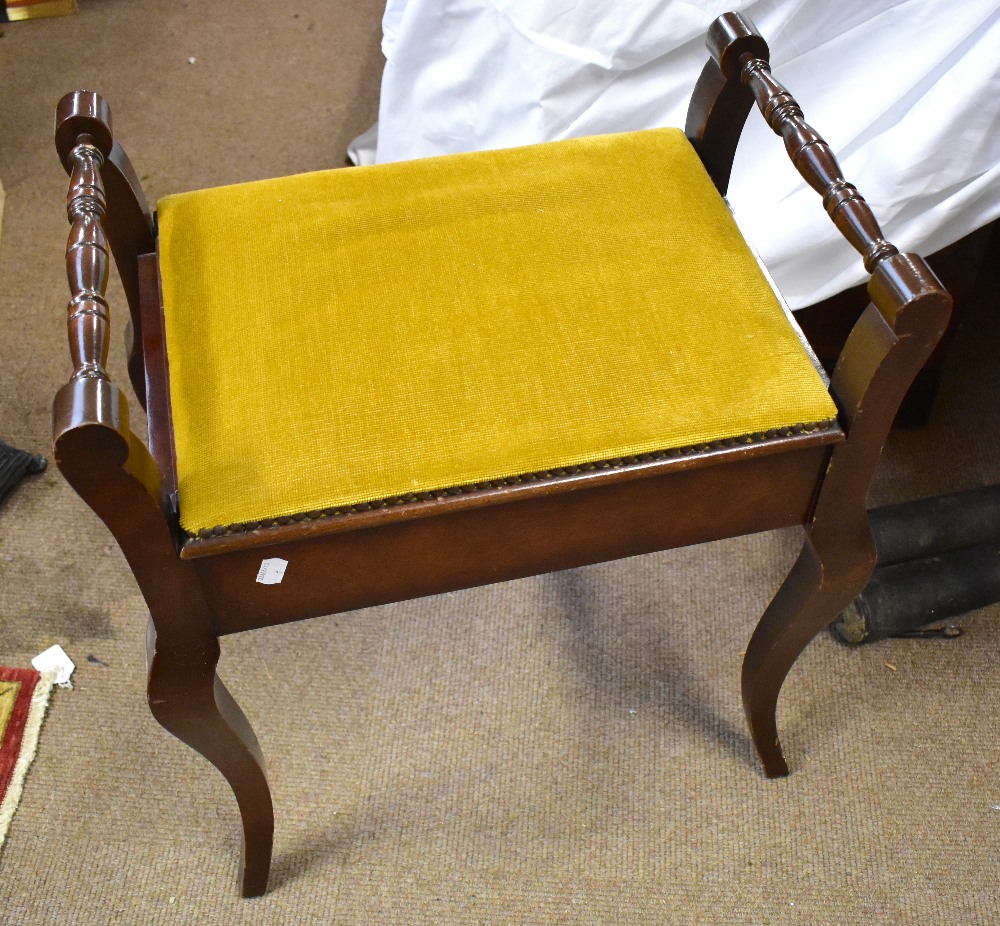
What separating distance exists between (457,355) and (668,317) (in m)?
0.16

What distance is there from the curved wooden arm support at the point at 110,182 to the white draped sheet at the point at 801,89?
61cm

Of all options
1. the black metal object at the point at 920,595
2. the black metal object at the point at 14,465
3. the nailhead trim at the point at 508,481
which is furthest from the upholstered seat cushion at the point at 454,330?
the black metal object at the point at 14,465

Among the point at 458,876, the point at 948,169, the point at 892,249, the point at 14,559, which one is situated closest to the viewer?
the point at 892,249

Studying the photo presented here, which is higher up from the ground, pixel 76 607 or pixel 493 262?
pixel 493 262

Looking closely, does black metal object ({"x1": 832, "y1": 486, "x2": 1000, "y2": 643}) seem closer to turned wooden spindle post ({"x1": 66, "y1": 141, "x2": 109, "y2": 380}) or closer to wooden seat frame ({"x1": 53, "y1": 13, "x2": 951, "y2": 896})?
wooden seat frame ({"x1": 53, "y1": 13, "x2": 951, "y2": 896})

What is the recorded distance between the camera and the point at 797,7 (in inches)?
46.6

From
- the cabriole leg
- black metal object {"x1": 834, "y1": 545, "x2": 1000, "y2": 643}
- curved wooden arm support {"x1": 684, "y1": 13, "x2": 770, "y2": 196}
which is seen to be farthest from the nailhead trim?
black metal object {"x1": 834, "y1": 545, "x2": 1000, "y2": 643}

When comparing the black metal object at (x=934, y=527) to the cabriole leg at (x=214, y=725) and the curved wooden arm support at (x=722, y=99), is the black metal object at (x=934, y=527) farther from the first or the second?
the cabriole leg at (x=214, y=725)

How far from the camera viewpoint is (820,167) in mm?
759

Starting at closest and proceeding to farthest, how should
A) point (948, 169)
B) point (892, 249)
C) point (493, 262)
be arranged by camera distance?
point (892, 249) → point (493, 262) → point (948, 169)

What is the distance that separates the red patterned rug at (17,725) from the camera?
1.07 metres

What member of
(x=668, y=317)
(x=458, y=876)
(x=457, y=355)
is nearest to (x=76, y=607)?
(x=458, y=876)

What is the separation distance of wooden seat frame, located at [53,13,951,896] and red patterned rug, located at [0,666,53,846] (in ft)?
1.04

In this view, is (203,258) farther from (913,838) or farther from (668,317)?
(913,838)
